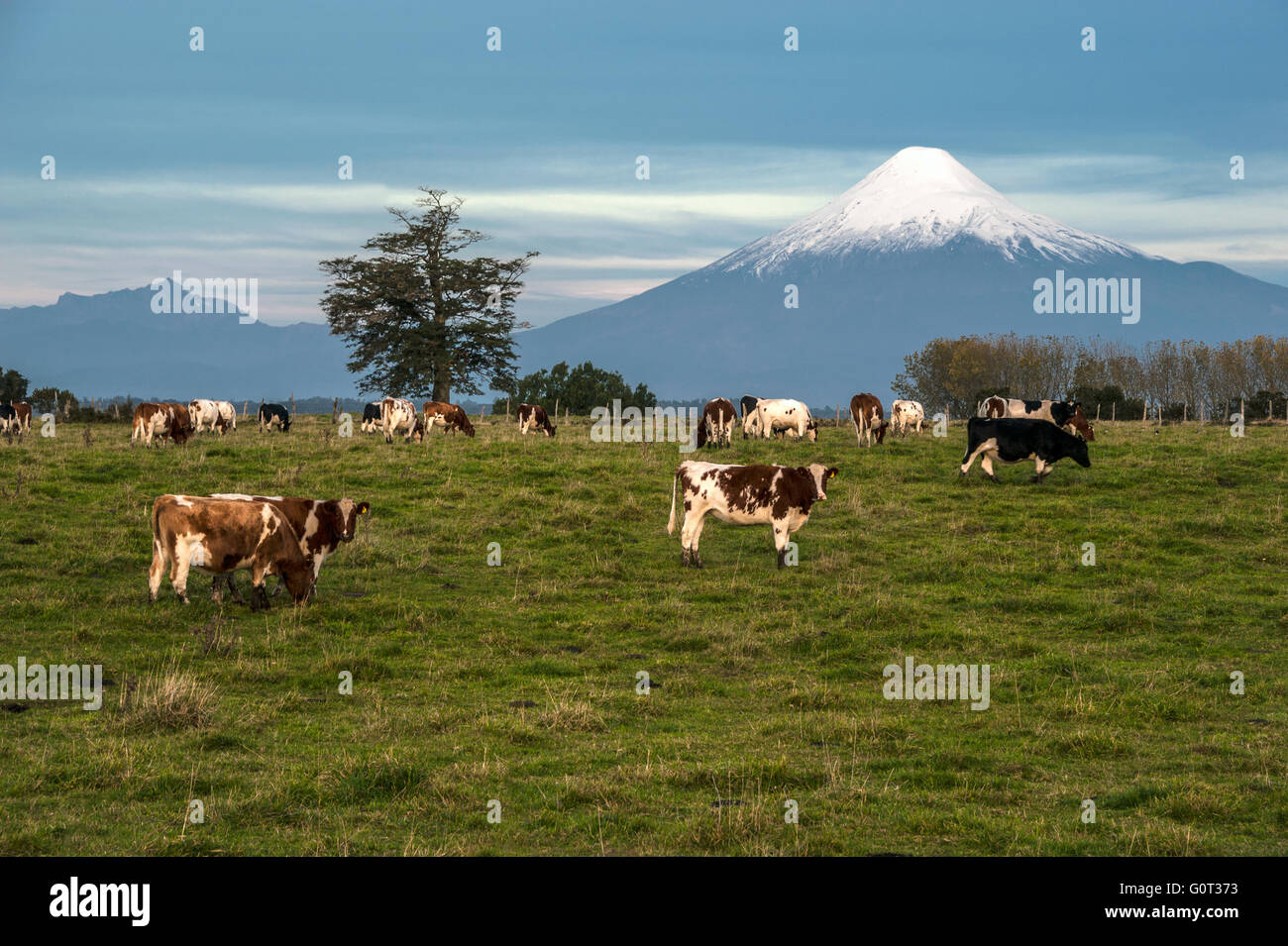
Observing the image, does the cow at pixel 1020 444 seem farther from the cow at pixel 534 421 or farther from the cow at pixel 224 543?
the cow at pixel 534 421

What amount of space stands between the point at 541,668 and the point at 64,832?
6.25 meters

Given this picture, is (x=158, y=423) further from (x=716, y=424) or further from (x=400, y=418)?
(x=716, y=424)

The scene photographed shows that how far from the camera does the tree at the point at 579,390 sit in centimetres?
8694

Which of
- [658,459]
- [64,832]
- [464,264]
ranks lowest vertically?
[64,832]

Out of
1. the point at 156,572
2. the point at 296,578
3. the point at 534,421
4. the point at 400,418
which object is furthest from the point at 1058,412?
the point at 156,572

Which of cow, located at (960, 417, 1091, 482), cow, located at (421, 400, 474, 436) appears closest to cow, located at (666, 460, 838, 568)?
cow, located at (960, 417, 1091, 482)

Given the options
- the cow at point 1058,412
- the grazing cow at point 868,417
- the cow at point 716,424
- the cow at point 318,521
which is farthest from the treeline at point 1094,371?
the cow at point 318,521

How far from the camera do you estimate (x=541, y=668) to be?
13.9 meters

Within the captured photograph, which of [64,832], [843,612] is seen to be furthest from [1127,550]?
[64,832]

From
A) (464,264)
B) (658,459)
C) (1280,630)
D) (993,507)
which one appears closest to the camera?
(1280,630)

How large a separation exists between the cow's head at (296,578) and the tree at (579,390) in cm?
6620
